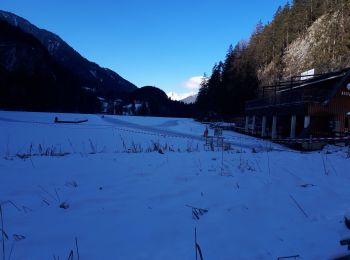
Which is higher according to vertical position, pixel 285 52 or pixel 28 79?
pixel 285 52

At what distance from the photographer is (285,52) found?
74812 millimetres

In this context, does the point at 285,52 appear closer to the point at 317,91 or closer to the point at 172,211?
the point at 317,91

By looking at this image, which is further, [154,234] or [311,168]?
[311,168]

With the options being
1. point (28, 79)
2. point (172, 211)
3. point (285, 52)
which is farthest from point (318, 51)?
point (28, 79)

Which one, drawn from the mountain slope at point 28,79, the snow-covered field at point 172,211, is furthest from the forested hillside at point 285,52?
the mountain slope at point 28,79

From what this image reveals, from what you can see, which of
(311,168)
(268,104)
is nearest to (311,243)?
(311,168)

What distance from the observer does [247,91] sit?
6347 centimetres

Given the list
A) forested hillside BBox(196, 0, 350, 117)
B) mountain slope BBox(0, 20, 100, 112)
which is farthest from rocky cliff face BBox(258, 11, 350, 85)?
mountain slope BBox(0, 20, 100, 112)

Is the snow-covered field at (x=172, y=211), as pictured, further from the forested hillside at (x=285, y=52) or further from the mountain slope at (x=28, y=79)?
the mountain slope at (x=28, y=79)

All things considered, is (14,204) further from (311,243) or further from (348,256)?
(348,256)

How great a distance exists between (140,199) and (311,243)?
248 centimetres

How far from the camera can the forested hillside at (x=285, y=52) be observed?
55938 mm

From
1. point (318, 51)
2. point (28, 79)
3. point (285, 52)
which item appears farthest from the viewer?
point (28, 79)

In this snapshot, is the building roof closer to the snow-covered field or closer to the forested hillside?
the forested hillside
